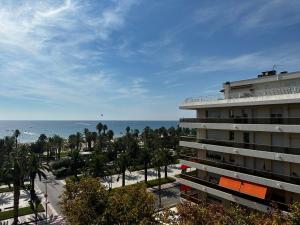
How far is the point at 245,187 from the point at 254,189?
944 mm

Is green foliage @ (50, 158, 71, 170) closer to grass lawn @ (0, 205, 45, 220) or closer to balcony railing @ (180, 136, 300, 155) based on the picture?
grass lawn @ (0, 205, 45, 220)

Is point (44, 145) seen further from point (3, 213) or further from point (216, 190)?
point (216, 190)

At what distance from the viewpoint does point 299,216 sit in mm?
16453

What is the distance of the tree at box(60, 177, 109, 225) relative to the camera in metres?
24.7

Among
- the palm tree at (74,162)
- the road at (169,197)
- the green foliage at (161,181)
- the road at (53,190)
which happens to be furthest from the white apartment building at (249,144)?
the palm tree at (74,162)

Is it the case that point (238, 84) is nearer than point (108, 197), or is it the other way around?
point (108, 197)

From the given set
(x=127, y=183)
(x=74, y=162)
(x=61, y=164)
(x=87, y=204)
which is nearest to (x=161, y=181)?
(x=127, y=183)

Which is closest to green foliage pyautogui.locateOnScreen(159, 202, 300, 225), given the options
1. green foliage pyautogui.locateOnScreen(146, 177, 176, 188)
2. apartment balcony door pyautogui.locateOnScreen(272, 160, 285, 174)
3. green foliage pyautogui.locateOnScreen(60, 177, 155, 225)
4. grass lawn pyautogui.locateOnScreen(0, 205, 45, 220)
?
green foliage pyautogui.locateOnScreen(60, 177, 155, 225)

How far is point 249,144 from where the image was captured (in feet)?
88.9

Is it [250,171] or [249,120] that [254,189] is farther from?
[249,120]

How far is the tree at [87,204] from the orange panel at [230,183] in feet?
38.0

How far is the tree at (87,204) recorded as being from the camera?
24656mm

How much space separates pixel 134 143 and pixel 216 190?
60.3 m

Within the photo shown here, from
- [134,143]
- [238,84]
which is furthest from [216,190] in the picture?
[134,143]
